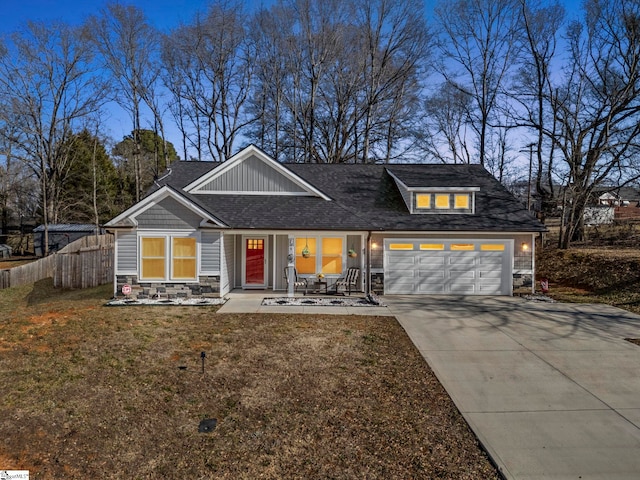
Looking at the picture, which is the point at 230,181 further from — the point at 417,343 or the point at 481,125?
the point at 481,125

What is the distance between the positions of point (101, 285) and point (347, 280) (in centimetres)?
1047

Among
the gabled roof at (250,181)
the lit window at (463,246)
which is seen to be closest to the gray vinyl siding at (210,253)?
the gabled roof at (250,181)

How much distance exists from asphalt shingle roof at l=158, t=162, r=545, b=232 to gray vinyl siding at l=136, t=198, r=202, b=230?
2.05ft

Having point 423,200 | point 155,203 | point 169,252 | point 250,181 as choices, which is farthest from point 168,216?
point 423,200

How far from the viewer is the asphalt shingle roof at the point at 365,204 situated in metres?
12.9

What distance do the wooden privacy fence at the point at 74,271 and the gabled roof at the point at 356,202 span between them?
4195 millimetres

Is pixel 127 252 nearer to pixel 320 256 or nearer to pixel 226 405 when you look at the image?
pixel 320 256

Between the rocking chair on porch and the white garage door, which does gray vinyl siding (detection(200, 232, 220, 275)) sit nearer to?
the rocking chair on porch

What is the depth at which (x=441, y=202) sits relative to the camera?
14.1m

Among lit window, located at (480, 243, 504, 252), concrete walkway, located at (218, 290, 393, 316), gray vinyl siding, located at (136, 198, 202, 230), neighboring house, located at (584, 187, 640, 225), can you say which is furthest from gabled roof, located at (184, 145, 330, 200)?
neighboring house, located at (584, 187, 640, 225)

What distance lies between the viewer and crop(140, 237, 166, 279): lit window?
12.0 meters

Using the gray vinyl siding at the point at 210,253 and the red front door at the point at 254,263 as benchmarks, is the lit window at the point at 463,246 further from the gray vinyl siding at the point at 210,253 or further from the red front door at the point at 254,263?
the gray vinyl siding at the point at 210,253

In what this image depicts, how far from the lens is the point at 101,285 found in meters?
15.3

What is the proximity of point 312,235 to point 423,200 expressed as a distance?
15.1ft
